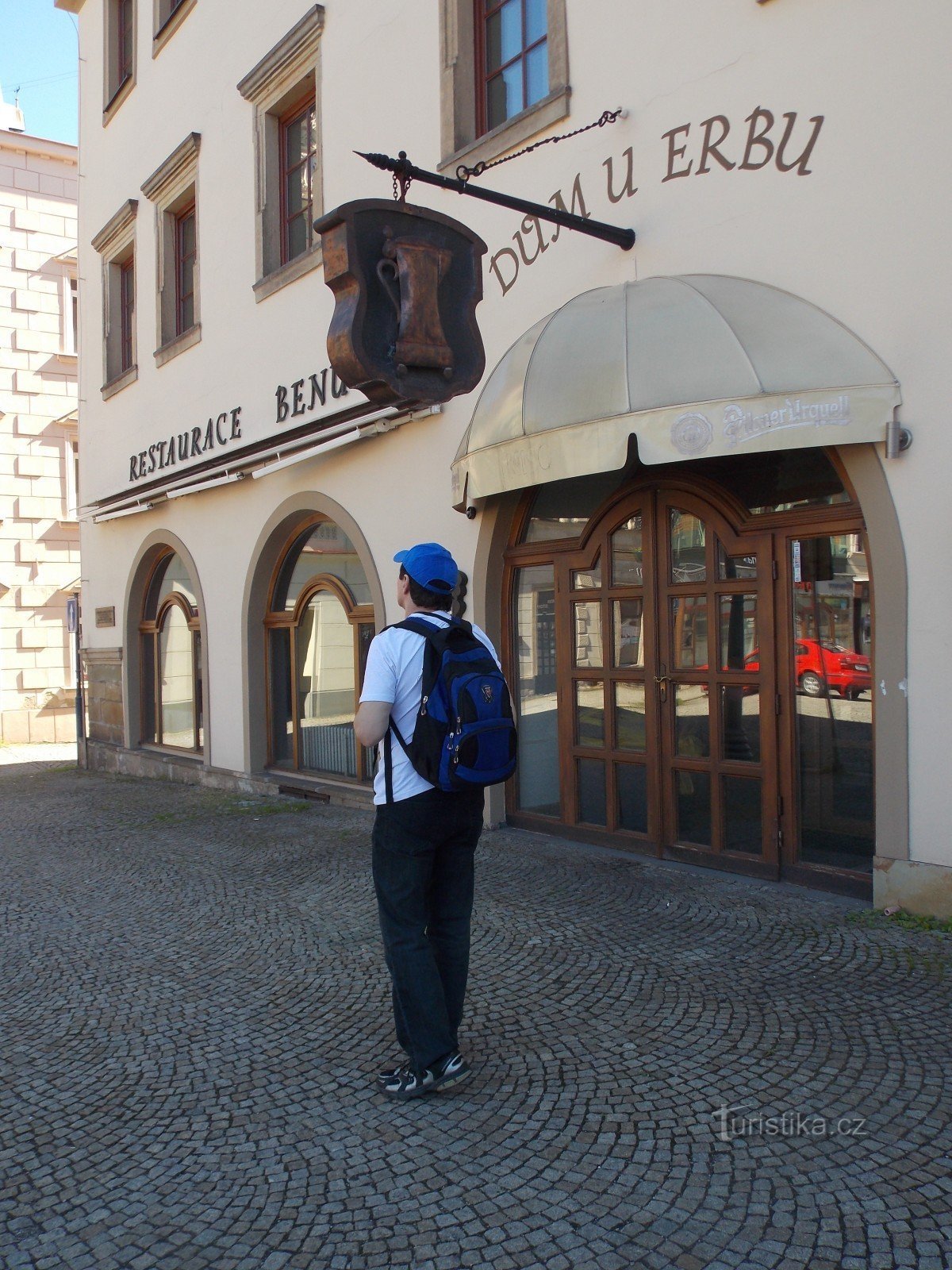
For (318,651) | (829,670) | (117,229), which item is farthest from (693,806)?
(117,229)

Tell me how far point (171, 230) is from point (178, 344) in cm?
176

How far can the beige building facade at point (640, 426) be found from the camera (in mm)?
5082

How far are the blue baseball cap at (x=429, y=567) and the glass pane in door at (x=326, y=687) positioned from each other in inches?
235

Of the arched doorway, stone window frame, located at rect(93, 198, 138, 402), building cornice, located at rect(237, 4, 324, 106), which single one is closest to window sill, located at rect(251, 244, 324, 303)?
building cornice, located at rect(237, 4, 324, 106)

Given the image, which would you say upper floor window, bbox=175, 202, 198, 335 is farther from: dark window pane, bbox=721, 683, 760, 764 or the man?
the man

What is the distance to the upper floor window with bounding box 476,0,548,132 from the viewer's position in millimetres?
7242

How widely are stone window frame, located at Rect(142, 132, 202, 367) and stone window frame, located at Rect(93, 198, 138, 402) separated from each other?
3.90 ft

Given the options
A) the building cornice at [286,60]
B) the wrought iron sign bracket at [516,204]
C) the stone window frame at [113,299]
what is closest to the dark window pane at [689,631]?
the wrought iron sign bracket at [516,204]

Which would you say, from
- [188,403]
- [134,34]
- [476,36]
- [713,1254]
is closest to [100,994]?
[713,1254]

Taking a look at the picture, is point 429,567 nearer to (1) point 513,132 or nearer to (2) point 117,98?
(1) point 513,132

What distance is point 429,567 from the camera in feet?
11.6

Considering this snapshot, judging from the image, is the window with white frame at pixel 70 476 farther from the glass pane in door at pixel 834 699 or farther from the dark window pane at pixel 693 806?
the glass pane in door at pixel 834 699

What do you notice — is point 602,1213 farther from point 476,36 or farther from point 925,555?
point 476,36

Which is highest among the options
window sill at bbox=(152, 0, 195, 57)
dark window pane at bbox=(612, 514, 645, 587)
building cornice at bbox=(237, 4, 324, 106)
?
window sill at bbox=(152, 0, 195, 57)
